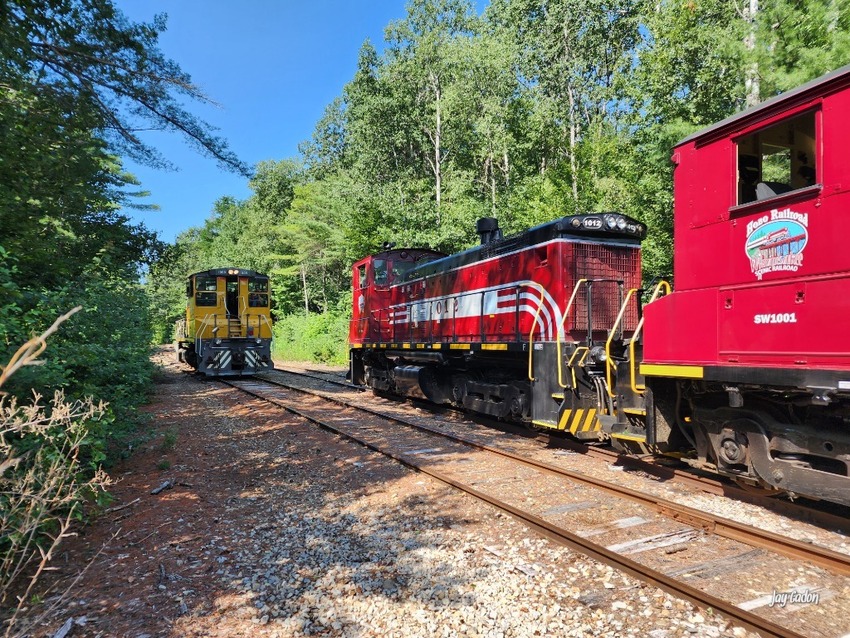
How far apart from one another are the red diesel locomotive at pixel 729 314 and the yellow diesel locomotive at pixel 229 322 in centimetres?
1356

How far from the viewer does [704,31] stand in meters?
15.4

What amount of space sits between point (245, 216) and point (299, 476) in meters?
54.4

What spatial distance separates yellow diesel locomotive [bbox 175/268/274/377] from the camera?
19.0m

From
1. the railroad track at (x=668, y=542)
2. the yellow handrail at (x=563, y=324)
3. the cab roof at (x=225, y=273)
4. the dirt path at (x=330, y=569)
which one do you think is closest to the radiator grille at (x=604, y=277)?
the yellow handrail at (x=563, y=324)

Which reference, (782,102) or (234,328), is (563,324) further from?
(234,328)

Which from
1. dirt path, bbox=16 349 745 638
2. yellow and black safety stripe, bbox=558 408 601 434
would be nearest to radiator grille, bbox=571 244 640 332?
yellow and black safety stripe, bbox=558 408 601 434

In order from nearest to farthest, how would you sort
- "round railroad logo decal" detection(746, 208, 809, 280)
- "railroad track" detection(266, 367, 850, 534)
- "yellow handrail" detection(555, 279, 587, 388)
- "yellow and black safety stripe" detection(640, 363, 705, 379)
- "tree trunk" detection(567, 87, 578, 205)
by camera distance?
1. "round railroad logo decal" detection(746, 208, 809, 280)
2. "railroad track" detection(266, 367, 850, 534)
3. "yellow and black safety stripe" detection(640, 363, 705, 379)
4. "yellow handrail" detection(555, 279, 587, 388)
5. "tree trunk" detection(567, 87, 578, 205)

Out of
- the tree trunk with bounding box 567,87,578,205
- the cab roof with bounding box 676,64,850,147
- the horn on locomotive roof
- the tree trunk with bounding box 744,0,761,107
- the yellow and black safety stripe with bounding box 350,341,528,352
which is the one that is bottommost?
the yellow and black safety stripe with bounding box 350,341,528,352

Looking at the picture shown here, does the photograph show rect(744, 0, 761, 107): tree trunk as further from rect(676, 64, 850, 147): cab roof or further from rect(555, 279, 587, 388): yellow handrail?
rect(676, 64, 850, 147): cab roof

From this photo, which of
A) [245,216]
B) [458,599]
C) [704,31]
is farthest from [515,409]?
[245,216]

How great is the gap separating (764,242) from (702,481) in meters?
2.85

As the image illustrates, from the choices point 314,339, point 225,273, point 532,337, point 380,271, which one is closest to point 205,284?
point 225,273

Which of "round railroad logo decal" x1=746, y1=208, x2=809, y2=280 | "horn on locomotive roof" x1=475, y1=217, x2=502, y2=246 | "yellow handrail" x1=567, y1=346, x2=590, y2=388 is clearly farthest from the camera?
"horn on locomotive roof" x1=475, y1=217, x2=502, y2=246

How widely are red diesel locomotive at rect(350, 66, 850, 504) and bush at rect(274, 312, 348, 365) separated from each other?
1999cm
